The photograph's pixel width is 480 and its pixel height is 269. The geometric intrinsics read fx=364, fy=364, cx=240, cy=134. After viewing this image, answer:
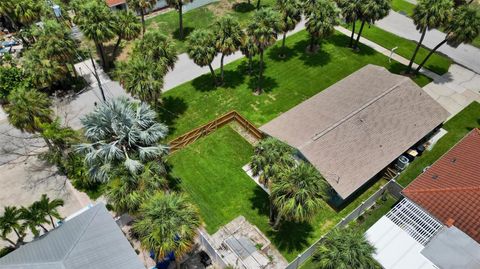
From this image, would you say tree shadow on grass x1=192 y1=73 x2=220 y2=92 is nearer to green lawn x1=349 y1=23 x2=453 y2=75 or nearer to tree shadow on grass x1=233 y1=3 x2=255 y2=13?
tree shadow on grass x1=233 y1=3 x2=255 y2=13

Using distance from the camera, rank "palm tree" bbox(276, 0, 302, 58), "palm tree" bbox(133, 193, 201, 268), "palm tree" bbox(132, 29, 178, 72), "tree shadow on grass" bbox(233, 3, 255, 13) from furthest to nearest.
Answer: "tree shadow on grass" bbox(233, 3, 255, 13) → "palm tree" bbox(276, 0, 302, 58) → "palm tree" bbox(132, 29, 178, 72) → "palm tree" bbox(133, 193, 201, 268)

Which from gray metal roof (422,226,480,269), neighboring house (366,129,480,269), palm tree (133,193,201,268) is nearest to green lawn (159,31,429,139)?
palm tree (133,193,201,268)

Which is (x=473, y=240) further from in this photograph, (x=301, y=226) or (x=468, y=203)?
(x=301, y=226)

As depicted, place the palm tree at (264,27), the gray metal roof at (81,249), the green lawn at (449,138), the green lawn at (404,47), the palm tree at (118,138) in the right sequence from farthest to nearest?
the green lawn at (404,47)
the palm tree at (264,27)
the green lawn at (449,138)
the palm tree at (118,138)
the gray metal roof at (81,249)

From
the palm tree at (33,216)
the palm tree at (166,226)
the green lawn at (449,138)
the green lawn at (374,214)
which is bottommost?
the green lawn at (374,214)

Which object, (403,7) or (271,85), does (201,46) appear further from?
(403,7)

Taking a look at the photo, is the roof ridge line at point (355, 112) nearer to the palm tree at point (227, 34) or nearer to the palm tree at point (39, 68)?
the palm tree at point (227, 34)

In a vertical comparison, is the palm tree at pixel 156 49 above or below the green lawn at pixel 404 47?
above

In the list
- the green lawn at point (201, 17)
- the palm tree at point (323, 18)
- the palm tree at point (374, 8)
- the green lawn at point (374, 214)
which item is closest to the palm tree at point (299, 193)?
the green lawn at point (374, 214)
